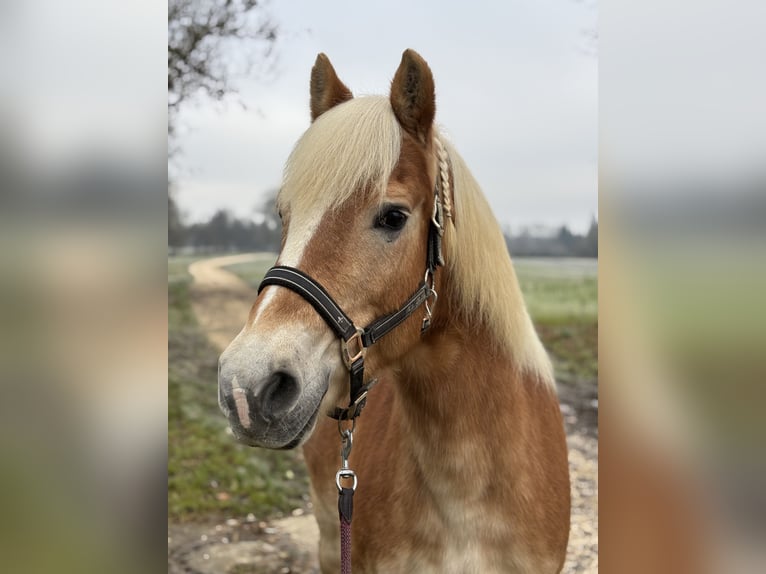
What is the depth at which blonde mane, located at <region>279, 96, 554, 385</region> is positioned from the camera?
1751mm

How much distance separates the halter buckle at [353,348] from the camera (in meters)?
1.68

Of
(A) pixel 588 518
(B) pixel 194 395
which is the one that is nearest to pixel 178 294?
(B) pixel 194 395

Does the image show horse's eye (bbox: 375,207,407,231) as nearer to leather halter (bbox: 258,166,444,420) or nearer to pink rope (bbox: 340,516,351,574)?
leather halter (bbox: 258,166,444,420)

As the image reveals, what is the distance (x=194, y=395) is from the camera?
252 inches

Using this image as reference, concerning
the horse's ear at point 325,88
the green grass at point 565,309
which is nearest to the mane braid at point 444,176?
the horse's ear at point 325,88

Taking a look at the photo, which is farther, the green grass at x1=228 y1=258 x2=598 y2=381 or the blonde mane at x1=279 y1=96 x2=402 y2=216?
the green grass at x1=228 y1=258 x2=598 y2=381

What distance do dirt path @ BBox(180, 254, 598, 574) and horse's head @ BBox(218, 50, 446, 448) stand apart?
3.73m

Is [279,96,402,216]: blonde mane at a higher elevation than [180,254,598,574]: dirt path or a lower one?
higher

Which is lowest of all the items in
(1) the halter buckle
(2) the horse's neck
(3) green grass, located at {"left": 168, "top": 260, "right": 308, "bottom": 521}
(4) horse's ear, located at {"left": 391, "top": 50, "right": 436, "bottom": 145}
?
(3) green grass, located at {"left": 168, "top": 260, "right": 308, "bottom": 521}

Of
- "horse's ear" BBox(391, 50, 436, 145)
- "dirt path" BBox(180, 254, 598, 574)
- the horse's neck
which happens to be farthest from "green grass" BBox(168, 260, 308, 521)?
"horse's ear" BBox(391, 50, 436, 145)

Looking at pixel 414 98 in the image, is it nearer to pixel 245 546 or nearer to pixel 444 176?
pixel 444 176

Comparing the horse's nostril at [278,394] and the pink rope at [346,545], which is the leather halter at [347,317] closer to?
the horse's nostril at [278,394]

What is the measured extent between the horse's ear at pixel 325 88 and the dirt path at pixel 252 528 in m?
4.09

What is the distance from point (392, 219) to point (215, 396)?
16.6 ft
